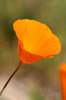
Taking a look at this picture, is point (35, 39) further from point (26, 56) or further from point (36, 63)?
point (36, 63)

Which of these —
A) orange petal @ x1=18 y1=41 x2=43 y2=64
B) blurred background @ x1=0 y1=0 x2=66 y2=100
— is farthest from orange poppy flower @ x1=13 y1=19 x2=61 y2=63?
blurred background @ x1=0 y1=0 x2=66 y2=100

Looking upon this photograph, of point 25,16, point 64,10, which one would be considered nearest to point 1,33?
point 25,16

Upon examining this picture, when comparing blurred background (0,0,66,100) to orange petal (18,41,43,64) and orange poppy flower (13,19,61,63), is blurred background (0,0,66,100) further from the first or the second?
orange petal (18,41,43,64)

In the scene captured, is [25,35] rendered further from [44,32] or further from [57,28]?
[57,28]

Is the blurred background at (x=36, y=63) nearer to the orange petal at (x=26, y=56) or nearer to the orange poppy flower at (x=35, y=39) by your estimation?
the orange poppy flower at (x=35, y=39)

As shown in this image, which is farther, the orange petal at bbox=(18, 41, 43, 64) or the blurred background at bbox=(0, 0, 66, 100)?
the blurred background at bbox=(0, 0, 66, 100)

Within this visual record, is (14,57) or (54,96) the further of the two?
(14,57)
